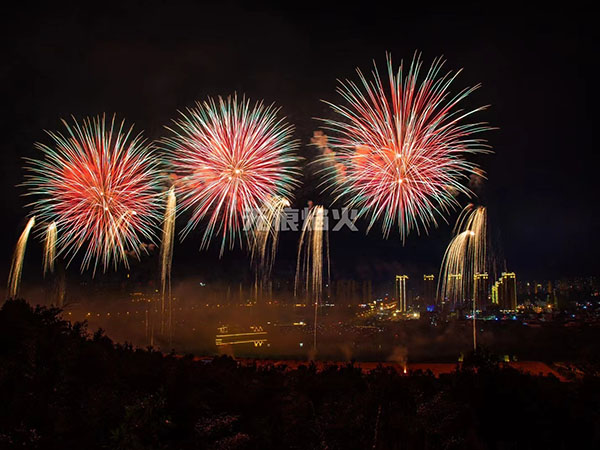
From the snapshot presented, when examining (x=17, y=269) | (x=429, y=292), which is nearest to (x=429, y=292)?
(x=429, y=292)

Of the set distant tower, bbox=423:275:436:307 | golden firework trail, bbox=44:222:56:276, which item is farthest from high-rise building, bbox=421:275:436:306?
golden firework trail, bbox=44:222:56:276

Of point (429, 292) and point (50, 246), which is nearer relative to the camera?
point (50, 246)

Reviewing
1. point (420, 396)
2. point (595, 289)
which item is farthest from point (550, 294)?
point (420, 396)

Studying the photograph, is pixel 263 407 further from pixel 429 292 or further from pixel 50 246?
pixel 429 292

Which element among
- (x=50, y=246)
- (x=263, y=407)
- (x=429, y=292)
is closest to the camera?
(x=263, y=407)

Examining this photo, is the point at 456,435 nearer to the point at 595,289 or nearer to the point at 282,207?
the point at 282,207

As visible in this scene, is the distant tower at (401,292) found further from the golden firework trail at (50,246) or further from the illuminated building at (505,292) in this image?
the golden firework trail at (50,246)

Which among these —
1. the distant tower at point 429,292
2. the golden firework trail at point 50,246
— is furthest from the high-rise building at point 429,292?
the golden firework trail at point 50,246

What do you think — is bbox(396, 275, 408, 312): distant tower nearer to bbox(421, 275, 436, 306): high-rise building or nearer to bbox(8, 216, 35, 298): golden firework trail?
bbox(421, 275, 436, 306): high-rise building
